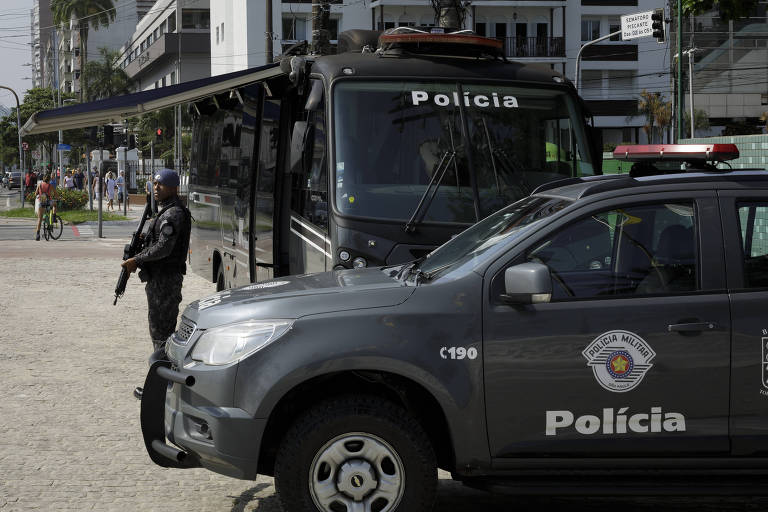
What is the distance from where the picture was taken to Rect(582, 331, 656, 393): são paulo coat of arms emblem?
15.9 ft

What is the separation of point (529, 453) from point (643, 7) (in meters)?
65.6

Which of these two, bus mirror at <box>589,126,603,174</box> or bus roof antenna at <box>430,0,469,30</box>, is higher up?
bus roof antenna at <box>430,0,469,30</box>

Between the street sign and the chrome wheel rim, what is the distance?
24725mm

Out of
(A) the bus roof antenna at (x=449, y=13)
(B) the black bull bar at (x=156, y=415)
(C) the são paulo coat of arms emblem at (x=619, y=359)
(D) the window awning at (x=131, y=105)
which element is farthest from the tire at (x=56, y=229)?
(C) the são paulo coat of arms emblem at (x=619, y=359)

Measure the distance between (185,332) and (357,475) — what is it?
1.24 m

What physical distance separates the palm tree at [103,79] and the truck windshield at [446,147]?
85.0m

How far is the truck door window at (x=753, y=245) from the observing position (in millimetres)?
5000

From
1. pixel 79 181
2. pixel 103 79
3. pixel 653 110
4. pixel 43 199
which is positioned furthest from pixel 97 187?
pixel 103 79

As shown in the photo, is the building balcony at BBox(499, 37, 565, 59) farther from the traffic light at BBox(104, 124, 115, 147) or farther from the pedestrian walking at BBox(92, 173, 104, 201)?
the traffic light at BBox(104, 124, 115, 147)

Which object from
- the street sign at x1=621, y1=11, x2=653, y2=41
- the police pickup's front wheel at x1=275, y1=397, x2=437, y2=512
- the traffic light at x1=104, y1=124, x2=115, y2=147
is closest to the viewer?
the police pickup's front wheel at x1=275, y1=397, x2=437, y2=512

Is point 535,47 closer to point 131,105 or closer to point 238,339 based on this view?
point 131,105

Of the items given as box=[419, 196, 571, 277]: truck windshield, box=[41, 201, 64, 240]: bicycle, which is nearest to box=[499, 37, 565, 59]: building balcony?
box=[41, 201, 64, 240]: bicycle

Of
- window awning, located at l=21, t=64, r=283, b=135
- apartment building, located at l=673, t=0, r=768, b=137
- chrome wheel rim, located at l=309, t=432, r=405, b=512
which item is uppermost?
apartment building, located at l=673, t=0, r=768, b=137

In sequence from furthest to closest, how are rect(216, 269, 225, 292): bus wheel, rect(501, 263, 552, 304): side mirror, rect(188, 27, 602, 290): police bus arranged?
rect(216, 269, 225, 292): bus wheel < rect(188, 27, 602, 290): police bus < rect(501, 263, 552, 304): side mirror
